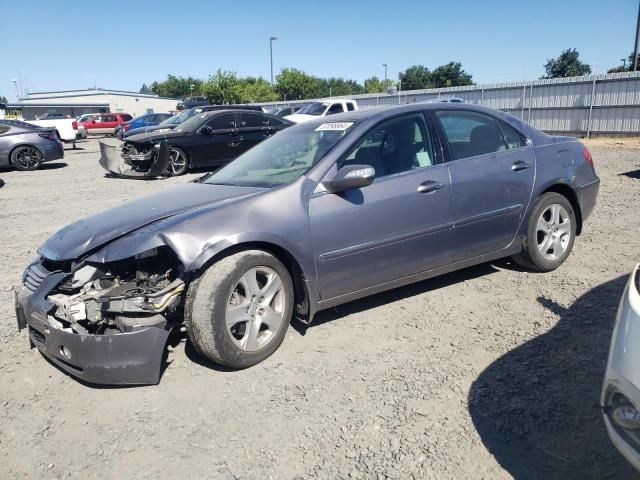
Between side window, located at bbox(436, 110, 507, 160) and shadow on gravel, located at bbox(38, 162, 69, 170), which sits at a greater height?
side window, located at bbox(436, 110, 507, 160)

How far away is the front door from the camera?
140 inches

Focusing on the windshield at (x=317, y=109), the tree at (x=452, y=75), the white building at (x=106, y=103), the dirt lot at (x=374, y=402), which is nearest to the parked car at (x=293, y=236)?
the dirt lot at (x=374, y=402)

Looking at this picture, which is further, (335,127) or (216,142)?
(216,142)

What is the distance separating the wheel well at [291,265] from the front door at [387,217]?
13 cm

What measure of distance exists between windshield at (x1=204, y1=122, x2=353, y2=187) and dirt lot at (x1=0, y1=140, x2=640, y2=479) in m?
1.19

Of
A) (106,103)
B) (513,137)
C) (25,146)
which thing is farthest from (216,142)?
(106,103)

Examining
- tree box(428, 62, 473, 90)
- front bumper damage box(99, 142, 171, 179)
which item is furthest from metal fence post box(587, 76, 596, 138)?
tree box(428, 62, 473, 90)

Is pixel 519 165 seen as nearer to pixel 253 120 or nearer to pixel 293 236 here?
pixel 293 236

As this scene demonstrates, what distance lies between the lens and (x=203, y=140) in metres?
12.4

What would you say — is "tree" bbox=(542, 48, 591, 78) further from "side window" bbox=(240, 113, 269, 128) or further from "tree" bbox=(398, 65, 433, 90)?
"side window" bbox=(240, 113, 269, 128)

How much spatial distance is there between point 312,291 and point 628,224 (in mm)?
4752

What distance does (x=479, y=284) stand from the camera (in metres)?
4.58

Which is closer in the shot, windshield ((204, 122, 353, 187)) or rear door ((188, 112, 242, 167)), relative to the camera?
windshield ((204, 122, 353, 187))

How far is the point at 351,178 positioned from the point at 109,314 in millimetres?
1763
